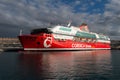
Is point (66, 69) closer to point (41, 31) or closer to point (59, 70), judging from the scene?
point (59, 70)

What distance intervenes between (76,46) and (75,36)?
515 cm

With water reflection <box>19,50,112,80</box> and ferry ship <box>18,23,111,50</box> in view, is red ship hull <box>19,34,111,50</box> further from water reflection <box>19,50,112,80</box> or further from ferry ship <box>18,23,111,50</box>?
Answer: water reflection <box>19,50,112,80</box>

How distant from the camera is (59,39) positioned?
103938 mm

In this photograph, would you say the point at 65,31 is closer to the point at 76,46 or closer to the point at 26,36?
the point at 76,46

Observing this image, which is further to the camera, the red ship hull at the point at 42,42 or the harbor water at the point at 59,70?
the red ship hull at the point at 42,42

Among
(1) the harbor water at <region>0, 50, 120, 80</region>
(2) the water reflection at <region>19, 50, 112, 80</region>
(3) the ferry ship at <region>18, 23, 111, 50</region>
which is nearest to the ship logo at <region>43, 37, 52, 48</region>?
(3) the ferry ship at <region>18, 23, 111, 50</region>

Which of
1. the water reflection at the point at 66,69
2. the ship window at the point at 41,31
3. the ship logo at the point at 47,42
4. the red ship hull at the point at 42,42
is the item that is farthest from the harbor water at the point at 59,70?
the ship window at the point at 41,31

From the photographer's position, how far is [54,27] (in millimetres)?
106500

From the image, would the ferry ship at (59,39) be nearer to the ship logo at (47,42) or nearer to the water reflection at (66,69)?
the ship logo at (47,42)

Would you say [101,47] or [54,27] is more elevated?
[54,27]

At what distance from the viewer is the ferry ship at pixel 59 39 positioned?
96.6m

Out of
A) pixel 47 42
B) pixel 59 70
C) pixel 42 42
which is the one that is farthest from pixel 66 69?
pixel 47 42

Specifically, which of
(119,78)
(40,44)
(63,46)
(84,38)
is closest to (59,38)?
Result: (63,46)

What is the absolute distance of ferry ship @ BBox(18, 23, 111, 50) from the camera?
9662cm
